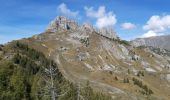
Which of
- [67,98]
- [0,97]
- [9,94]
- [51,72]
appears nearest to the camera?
[51,72]

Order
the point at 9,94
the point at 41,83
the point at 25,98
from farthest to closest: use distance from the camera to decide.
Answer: the point at 41,83 < the point at 25,98 < the point at 9,94

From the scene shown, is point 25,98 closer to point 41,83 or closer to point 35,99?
point 35,99

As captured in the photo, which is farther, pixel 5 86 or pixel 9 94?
pixel 5 86

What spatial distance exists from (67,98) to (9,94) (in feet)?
93.5

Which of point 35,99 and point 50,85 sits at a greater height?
point 50,85

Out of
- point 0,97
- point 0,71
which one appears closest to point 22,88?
point 0,71

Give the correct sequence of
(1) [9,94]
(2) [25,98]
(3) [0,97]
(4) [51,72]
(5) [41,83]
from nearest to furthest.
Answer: (4) [51,72] < (3) [0,97] < (1) [9,94] < (2) [25,98] < (5) [41,83]

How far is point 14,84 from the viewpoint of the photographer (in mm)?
125562

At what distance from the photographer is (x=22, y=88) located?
4909 inches

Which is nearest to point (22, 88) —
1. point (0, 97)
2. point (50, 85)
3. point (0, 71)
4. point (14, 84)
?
point (14, 84)

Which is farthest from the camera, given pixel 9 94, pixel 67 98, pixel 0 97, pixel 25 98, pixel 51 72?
pixel 67 98

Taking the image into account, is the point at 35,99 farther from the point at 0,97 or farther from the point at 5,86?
the point at 0,97

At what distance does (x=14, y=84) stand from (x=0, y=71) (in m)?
10.1

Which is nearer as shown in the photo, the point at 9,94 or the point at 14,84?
the point at 9,94
